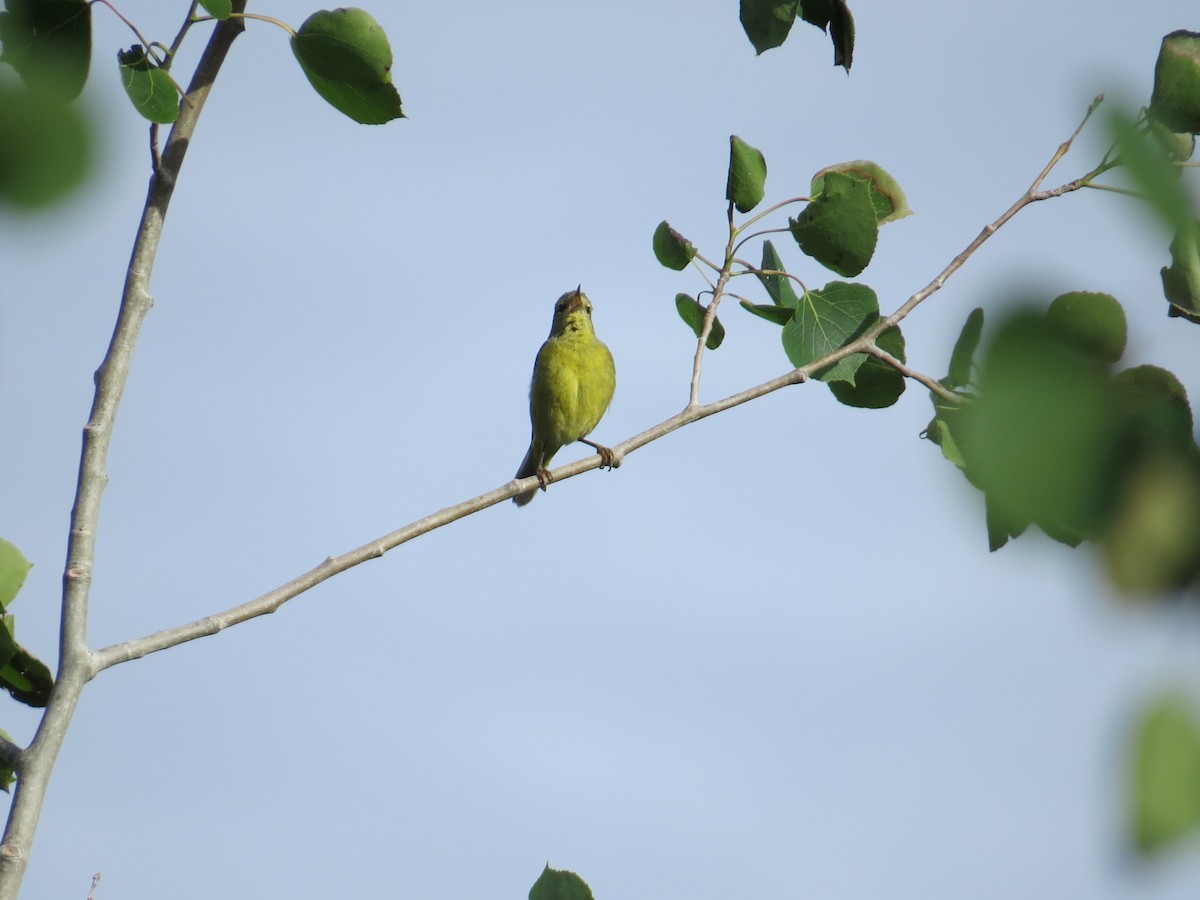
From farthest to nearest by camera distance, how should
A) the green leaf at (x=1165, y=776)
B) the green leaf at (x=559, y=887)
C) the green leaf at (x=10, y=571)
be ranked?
the green leaf at (x=10, y=571) → the green leaf at (x=559, y=887) → the green leaf at (x=1165, y=776)

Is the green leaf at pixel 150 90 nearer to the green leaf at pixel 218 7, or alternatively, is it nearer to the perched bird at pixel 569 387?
the green leaf at pixel 218 7

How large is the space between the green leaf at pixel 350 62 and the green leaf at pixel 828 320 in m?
1.68

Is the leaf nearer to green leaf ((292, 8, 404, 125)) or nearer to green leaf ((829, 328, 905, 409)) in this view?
green leaf ((829, 328, 905, 409))

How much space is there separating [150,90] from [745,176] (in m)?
1.95

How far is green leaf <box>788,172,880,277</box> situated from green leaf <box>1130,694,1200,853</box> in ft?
11.2

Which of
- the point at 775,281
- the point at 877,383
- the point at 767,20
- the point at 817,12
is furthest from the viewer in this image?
the point at 775,281

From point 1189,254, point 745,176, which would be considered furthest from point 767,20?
point 1189,254

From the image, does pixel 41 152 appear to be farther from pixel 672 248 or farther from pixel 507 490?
pixel 672 248

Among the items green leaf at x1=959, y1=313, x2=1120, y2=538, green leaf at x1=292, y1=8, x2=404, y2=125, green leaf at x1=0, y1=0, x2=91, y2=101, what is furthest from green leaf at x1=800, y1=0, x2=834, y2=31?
green leaf at x1=959, y1=313, x2=1120, y2=538

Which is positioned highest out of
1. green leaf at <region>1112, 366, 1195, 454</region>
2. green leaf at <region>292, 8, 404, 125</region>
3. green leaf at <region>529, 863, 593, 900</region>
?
green leaf at <region>292, 8, 404, 125</region>

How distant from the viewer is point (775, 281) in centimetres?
430

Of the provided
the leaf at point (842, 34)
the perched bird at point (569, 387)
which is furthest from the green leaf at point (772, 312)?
the perched bird at point (569, 387)

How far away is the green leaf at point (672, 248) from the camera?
4211 mm

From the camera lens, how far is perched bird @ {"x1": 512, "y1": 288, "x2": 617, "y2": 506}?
8.44 metres
